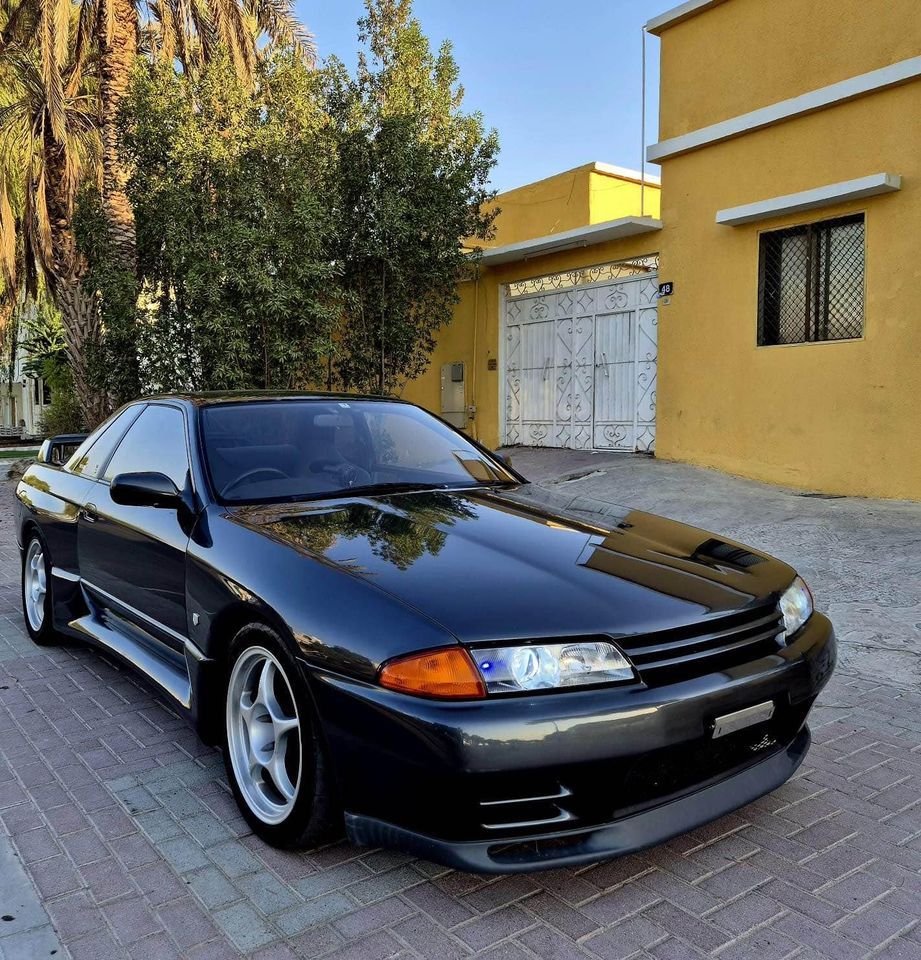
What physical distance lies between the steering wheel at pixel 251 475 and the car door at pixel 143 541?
197 millimetres

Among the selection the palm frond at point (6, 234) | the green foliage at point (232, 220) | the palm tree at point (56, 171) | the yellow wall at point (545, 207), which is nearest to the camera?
the green foliage at point (232, 220)

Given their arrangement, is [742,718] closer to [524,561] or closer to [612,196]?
[524,561]

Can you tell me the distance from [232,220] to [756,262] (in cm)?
593

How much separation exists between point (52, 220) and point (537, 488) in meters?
11.9

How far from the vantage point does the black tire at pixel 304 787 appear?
243cm

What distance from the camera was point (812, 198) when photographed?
859 cm

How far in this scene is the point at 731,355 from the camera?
9727mm

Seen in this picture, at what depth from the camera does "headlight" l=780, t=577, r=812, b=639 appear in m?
2.77

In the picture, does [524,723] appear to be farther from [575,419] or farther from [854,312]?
[575,419]

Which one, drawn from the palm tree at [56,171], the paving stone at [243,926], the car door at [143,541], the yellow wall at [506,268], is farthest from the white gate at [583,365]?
the paving stone at [243,926]

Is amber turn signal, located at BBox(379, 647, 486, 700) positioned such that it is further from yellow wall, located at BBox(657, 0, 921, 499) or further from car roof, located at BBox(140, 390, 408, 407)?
yellow wall, located at BBox(657, 0, 921, 499)

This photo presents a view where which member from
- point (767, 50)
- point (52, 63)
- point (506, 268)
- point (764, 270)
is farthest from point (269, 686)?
point (52, 63)

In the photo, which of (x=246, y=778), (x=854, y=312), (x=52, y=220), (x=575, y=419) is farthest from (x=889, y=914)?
(x=52, y=220)

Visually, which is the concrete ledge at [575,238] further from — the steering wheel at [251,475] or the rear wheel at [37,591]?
the steering wheel at [251,475]
